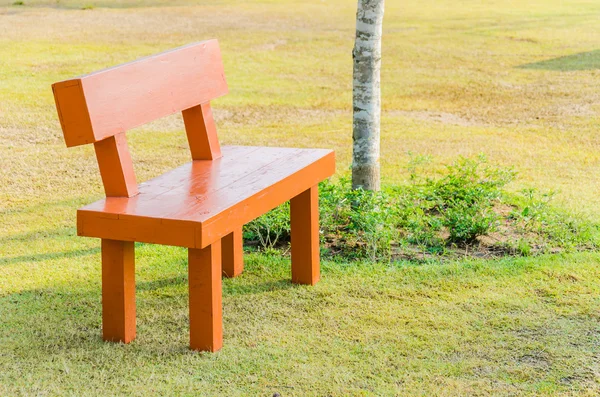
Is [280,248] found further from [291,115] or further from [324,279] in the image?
[291,115]

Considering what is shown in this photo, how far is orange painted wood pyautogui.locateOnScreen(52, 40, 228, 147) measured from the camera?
376cm

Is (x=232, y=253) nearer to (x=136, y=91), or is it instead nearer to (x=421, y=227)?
(x=136, y=91)

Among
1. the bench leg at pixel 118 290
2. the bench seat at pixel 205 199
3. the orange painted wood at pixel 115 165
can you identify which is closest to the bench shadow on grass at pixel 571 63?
the bench seat at pixel 205 199

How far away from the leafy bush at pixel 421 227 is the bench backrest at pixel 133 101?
1.02 metres

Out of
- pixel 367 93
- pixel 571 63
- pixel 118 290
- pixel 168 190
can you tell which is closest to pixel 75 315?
pixel 118 290

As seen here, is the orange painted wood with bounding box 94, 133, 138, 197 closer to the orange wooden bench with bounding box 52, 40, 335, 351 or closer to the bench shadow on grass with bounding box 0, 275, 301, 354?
the orange wooden bench with bounding box 52, 40, 335, 351

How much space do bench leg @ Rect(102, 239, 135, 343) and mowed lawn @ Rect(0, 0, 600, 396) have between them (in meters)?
0.11

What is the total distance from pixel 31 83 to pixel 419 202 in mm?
7150

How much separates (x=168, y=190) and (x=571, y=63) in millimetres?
11063

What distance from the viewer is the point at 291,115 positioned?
1048 cm

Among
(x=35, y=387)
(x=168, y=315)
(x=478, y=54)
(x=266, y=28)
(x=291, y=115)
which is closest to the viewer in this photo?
(x=35, y=387)

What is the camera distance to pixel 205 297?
3861mm

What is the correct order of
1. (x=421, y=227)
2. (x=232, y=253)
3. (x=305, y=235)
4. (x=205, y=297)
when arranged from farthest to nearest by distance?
(x=421, y=227), (x=232, y=253), (x=305, y=235), (x=205, y=297)

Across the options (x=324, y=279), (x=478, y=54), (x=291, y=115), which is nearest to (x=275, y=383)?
(x=324, y=279)
